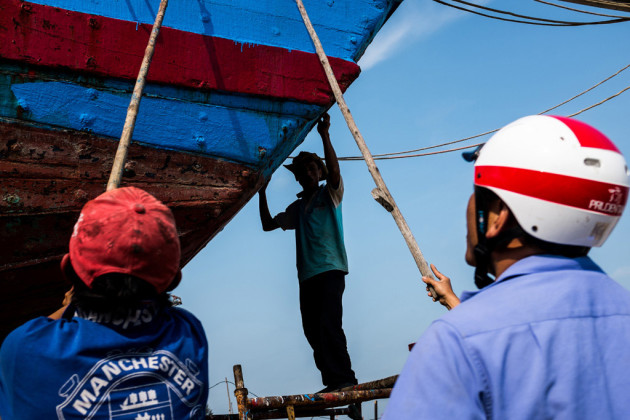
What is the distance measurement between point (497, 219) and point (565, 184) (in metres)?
0.15

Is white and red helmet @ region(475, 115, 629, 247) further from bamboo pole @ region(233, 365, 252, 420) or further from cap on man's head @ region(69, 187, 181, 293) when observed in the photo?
bamboo pole @ region(233, 365, 252, 420)

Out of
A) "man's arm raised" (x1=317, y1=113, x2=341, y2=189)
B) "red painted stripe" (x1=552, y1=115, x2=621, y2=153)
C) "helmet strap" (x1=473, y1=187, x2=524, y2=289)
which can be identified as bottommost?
"helmet strap" (x1=473, y1=187, x2=524, y2=289)

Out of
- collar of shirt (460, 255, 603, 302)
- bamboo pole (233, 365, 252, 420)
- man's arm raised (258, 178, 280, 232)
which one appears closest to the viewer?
collar of shirt (460, 255, 603, 302)

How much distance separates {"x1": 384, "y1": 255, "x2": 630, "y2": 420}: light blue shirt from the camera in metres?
0.94

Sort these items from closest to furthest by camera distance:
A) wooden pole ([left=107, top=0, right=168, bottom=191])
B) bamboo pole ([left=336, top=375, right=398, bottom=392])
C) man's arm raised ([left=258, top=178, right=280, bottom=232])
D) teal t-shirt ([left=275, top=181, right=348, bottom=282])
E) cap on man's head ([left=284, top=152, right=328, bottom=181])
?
wooden pole ([left=107, top=0, right=168, bottom=191]), bamboo pole ([left=336, top=375, right=398, bottom=392]), teal t-shirt ([left=275, top=181, right=348, bottom=282]), cap on man's head ([left=284, top=152, right=328, bottom=181]), man's arm raised ([left=258, top=178, right=280, bottom=232])

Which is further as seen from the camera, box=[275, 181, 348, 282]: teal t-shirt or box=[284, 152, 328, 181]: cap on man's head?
box=[284, 152, 328, 181]: cap on man's head

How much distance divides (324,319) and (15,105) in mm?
2290

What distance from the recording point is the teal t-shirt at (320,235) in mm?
4027

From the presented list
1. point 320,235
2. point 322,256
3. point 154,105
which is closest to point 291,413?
point 322,256

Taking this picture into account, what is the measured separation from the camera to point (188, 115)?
12.7 feet

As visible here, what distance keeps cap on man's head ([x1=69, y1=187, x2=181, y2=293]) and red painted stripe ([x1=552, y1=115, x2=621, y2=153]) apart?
38.0 inches

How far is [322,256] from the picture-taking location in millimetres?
4023

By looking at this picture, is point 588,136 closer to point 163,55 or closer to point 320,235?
point 320,235

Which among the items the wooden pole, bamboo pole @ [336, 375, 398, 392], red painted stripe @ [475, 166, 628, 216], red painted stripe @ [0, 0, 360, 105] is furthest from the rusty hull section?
red painted stripe @ [475, 166, 628, 216]
